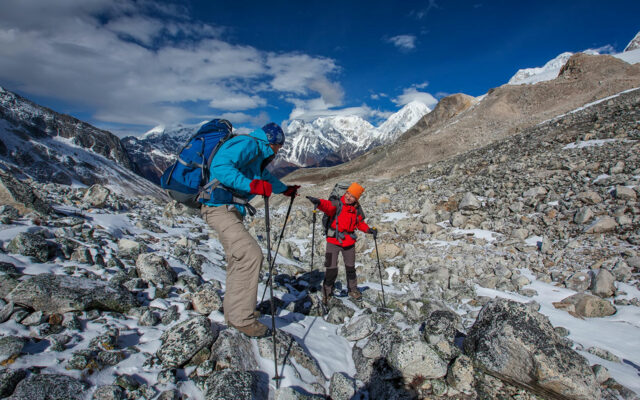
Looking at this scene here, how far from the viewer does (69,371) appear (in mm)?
2662

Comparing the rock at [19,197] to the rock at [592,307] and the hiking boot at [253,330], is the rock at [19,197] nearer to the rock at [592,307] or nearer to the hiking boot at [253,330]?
the hiking boot at [253,330]

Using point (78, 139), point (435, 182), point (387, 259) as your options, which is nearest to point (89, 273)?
point (387, 259)

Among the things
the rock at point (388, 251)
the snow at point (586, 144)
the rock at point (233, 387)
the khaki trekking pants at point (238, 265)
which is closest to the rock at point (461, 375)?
the rock at point (233, 387)

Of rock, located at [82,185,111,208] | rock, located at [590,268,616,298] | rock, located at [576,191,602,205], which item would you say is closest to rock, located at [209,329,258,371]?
rock, located at [590,268,616,298]

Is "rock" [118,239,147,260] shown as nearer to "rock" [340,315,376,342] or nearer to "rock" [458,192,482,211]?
"rock" [340,315,376,342]

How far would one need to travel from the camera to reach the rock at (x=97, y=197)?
32.8 ft

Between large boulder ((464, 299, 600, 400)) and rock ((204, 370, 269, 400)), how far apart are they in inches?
101

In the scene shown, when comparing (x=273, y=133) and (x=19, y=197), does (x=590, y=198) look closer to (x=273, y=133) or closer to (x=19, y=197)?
(x=273, y=133)

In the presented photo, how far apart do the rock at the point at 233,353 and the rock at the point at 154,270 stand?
1882 mm

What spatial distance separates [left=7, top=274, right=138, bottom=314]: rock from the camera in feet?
10.9

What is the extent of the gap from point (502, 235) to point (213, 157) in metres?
9.39

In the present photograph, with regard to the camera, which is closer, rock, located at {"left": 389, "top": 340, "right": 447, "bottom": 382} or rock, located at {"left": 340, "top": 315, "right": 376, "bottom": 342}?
rock, located at {"left": 389, "top": 340, "right": 447, "bottom": 382}

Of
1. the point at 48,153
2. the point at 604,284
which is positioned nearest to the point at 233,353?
the point at 604,284

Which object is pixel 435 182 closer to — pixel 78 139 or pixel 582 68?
pixel 582 68
